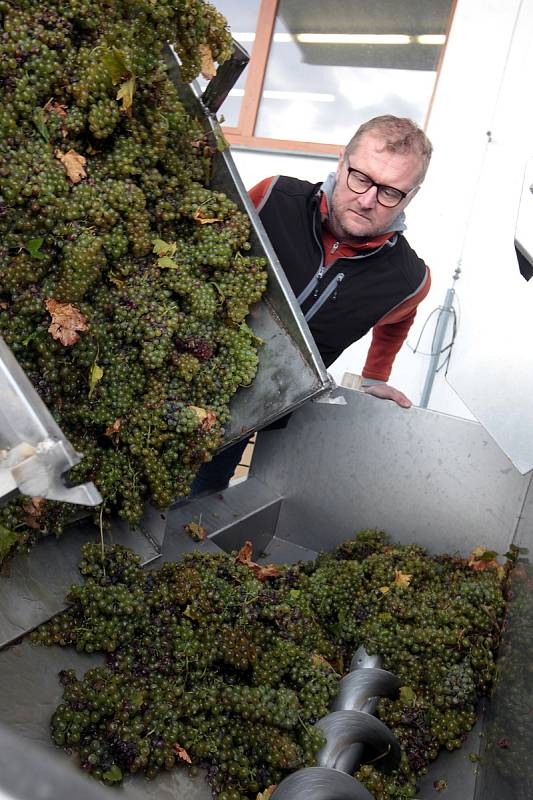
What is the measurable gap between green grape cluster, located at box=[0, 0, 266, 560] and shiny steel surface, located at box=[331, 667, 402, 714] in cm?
51

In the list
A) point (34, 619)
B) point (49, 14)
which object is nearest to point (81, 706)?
point (34, 619)

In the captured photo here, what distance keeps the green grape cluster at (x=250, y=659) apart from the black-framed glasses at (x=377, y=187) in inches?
38.5

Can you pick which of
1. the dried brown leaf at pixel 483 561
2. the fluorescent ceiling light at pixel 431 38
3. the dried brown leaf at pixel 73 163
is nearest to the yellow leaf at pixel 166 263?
the dried brown leaf at pixel 73 163

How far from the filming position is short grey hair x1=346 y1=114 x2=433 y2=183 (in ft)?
5.69

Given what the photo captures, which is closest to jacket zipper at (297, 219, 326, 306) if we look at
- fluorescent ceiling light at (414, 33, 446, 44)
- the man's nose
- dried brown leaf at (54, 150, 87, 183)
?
the man's nose

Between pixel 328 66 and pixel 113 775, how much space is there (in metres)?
4.61

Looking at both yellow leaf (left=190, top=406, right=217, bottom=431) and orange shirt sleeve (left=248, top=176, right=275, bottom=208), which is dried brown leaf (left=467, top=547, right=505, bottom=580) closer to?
yellow leaf (left=190, top=406, right=217, bottom=431)

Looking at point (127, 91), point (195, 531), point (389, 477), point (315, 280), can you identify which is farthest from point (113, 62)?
point (389, 477)

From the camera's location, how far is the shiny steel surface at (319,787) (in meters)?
0.93

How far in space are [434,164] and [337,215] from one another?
2.55 meters

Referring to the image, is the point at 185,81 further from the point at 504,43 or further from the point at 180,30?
the point at 504,43

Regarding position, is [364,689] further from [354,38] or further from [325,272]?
[354,38]

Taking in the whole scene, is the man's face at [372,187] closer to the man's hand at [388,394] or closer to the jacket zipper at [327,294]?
the jacket zipper at [327,294]

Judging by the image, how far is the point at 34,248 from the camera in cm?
111
